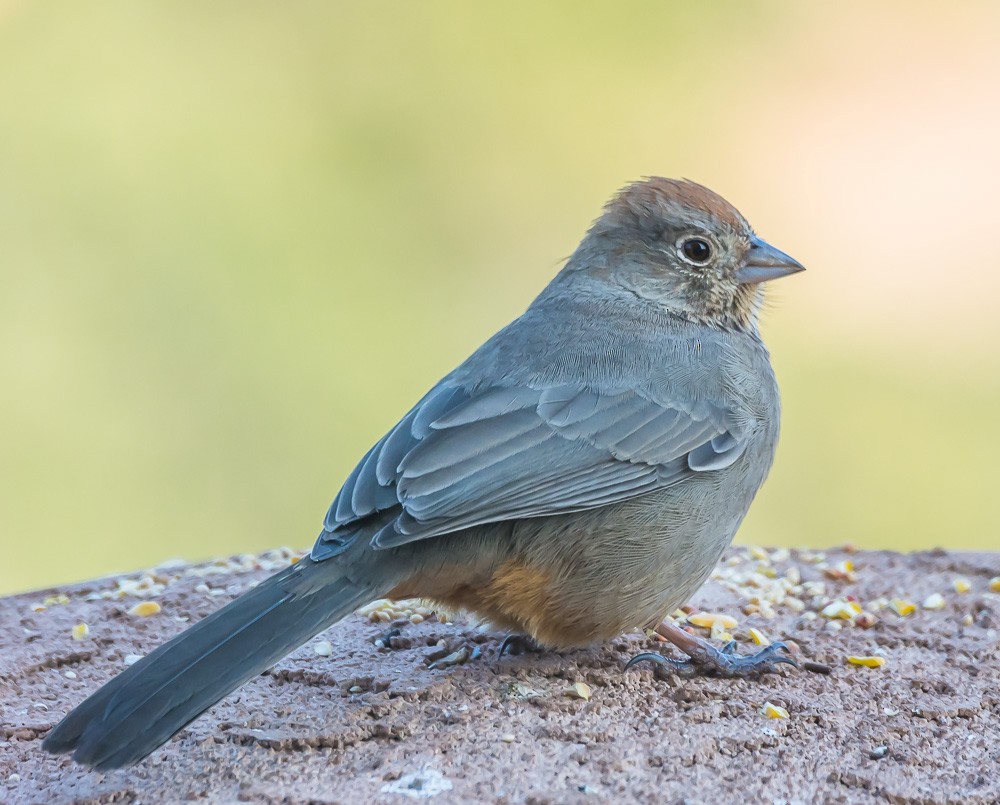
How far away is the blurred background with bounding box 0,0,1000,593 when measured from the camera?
8.67m

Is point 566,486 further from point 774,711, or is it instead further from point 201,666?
point 201,666

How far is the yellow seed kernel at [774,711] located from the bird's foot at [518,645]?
789 mm

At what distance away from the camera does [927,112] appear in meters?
11.1

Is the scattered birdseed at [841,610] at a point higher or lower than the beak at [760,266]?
lower

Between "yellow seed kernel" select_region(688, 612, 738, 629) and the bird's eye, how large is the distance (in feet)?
4.22

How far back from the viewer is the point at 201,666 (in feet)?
11.4

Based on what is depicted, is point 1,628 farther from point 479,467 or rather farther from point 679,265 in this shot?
point 679,265

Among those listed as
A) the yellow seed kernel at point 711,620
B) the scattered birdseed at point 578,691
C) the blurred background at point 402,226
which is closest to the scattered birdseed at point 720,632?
the yellow seed kernel at point 711,620

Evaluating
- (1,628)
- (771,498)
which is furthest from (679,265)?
(771,498)

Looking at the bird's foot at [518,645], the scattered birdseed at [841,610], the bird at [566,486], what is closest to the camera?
the bird at [566,486]

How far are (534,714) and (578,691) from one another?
8.8 inches

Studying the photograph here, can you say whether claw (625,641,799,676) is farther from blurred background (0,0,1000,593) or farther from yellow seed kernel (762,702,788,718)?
blurred background (0,0,1000,593)

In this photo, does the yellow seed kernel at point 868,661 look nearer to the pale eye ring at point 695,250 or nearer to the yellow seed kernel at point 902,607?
the yellow seed kernel at point 902,607

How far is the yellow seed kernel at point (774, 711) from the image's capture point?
3.97 m
